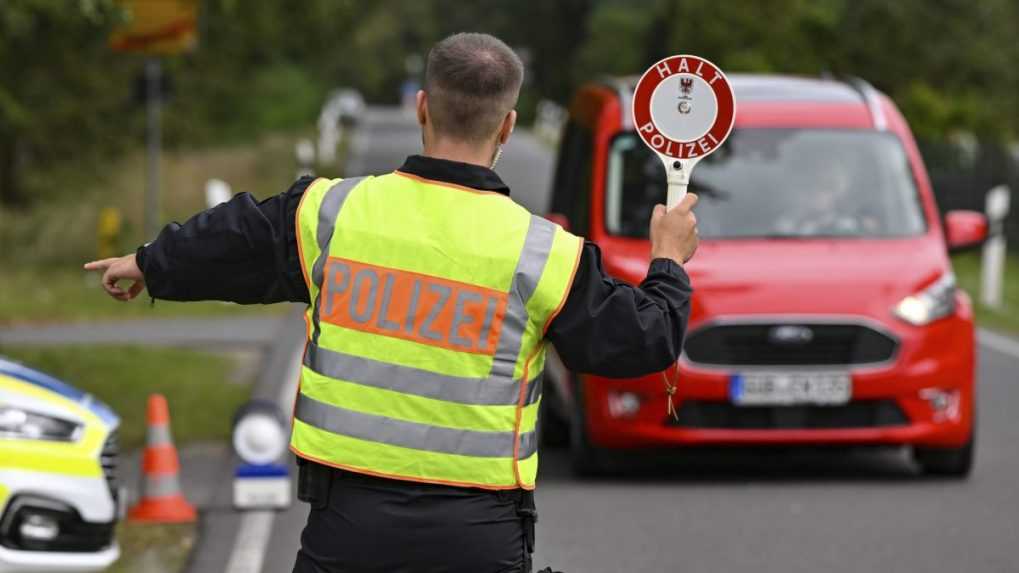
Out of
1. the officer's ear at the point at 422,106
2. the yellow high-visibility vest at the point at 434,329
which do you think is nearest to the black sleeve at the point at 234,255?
the yellow high-visibility vest at the point at 434,329

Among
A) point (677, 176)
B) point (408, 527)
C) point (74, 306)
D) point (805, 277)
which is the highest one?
point (677, 176)

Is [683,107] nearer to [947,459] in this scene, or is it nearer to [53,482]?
[53,482]

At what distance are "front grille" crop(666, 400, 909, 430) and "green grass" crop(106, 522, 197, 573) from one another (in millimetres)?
2417

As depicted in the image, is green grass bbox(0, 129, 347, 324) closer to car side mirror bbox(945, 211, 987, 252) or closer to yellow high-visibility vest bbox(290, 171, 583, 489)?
car side mirror bbox(945, 211, 987, 252)

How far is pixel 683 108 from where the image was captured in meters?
4.78

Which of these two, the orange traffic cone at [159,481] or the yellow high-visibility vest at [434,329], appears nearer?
the yellow high-visibility vest at [434,329]

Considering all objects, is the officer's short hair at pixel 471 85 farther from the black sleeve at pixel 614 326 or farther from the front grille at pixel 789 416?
the front grille at pixel 789 416

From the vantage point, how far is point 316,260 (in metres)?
4.38

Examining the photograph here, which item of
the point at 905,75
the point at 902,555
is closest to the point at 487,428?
the point at 902,555

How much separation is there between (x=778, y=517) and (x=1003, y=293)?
48.3 ft

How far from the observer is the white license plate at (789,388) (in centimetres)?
1052

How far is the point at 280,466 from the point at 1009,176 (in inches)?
837

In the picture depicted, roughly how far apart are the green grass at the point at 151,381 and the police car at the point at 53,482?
458 cm

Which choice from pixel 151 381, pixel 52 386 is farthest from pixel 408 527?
pixel 151 381
